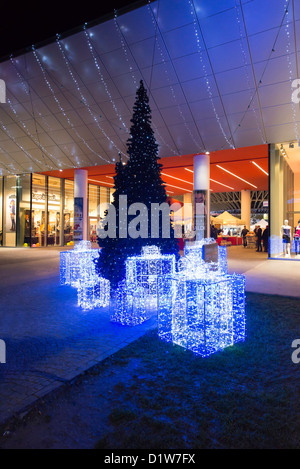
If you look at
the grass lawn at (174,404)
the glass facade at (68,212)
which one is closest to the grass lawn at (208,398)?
the grass lawn at (174,404)

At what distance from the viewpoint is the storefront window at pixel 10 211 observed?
24609 mm

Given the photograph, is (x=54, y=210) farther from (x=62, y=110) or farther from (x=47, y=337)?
(x=47, y=337)

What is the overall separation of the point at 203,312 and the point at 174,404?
1.24 metres

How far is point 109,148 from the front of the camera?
18250 millimetres

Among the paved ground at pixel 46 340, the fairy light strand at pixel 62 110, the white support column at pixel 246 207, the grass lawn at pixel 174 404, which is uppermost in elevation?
the fairy light strand at pixel 62 110

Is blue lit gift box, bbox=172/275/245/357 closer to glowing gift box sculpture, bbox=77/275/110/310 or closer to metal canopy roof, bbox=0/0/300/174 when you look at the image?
glowing gift box sculpture, bbox=77/275/110/310

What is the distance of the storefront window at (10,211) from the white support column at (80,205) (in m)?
6.38

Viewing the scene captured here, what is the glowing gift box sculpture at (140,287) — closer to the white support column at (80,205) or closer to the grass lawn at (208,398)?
the grass lawn at (208,398)

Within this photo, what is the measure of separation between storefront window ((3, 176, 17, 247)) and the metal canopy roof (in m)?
7.26

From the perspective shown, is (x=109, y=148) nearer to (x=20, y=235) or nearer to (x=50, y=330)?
(x=20, y=235)

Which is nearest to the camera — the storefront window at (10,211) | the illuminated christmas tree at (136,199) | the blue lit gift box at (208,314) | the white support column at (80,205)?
the blue lit gift box at (208,314)

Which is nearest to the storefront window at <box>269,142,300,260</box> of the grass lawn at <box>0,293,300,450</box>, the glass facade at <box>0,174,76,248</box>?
the grass lawn at <box>0,293,300,450</box>

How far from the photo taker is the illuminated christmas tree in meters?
6.72

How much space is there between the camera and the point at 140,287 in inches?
213
